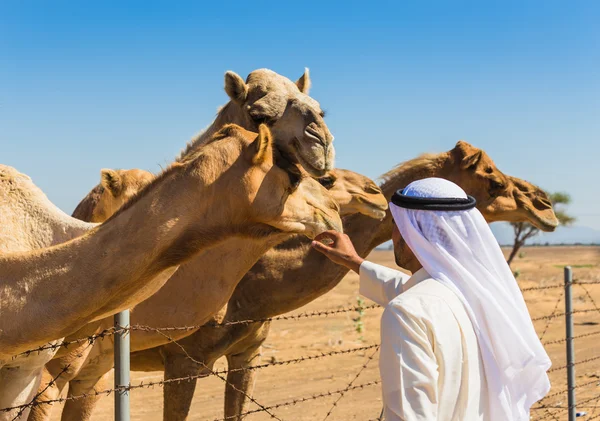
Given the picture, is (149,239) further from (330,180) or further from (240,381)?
(240,381)

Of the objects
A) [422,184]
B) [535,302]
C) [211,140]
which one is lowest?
[535,302]

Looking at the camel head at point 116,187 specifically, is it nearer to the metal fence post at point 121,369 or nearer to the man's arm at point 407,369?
the metal fence post at point 121,369

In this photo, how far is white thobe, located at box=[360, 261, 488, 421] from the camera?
8.02 ft

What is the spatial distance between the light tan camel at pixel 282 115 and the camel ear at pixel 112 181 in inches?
38.1

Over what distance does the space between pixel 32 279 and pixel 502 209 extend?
5827mm

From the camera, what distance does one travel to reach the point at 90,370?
18.9 feet

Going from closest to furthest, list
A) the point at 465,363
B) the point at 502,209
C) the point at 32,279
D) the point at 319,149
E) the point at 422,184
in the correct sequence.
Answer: the point at 465,363 → the point at 422,184 → the point at 32,279 → the point at 319,149 → the point at 502,209

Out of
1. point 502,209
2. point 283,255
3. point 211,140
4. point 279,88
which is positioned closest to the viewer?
point 211,140

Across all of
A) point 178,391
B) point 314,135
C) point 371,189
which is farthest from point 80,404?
point 371,189

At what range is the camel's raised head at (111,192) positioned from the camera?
5.20 metres

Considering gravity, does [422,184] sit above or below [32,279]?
above

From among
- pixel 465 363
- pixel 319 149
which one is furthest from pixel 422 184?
pixel 319 149

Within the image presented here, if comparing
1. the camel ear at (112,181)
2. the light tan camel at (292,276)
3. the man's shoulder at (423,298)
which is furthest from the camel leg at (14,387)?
the man's shoulder at (423,298)

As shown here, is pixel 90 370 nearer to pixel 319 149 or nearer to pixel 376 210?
pixel 319 149
